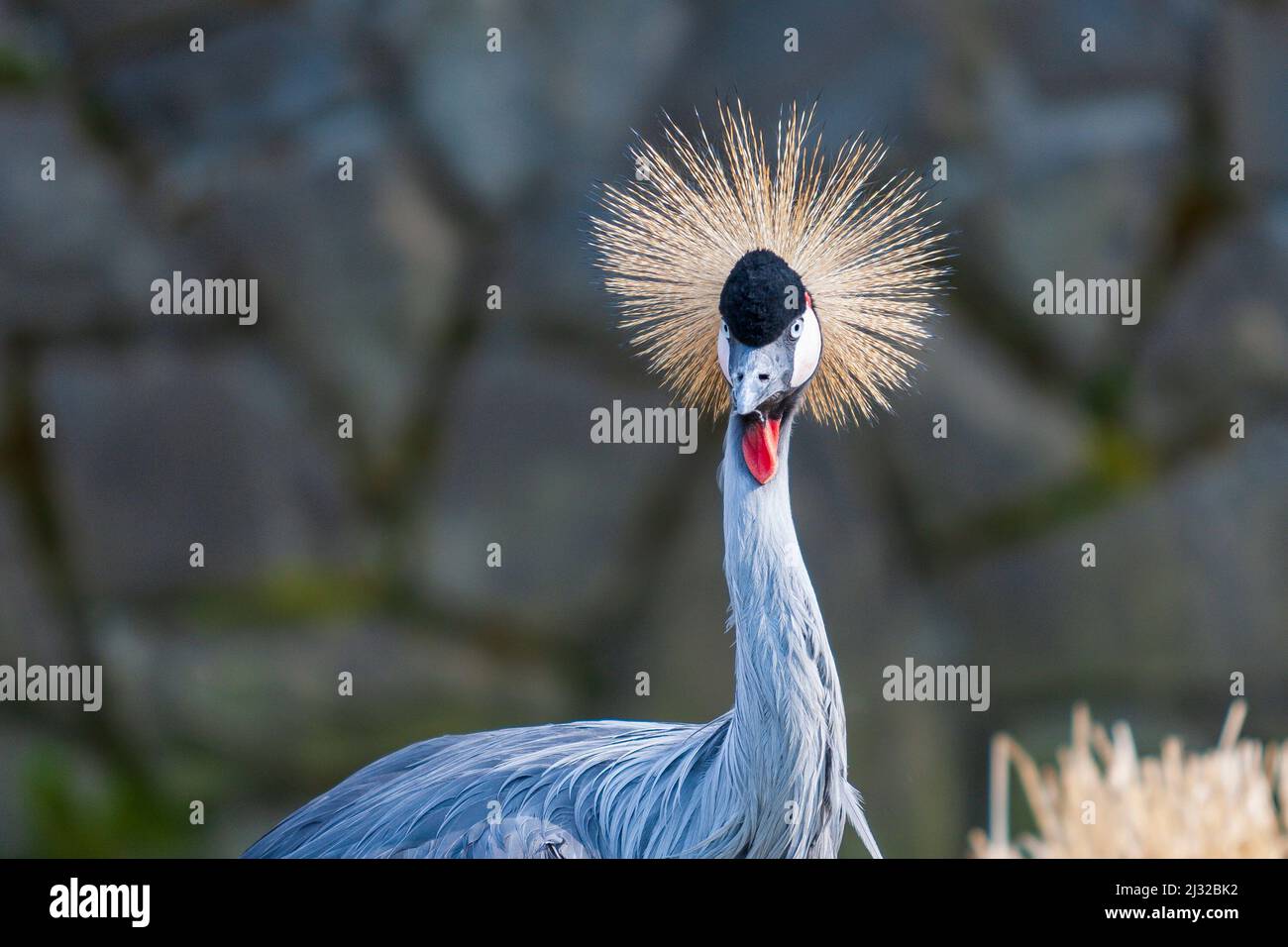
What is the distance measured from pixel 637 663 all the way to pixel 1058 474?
2.32 ft

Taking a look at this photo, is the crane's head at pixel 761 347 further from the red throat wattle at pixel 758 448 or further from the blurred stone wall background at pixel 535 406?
the blurred stone wall background at pixel 535 406

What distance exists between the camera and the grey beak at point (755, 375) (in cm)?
115

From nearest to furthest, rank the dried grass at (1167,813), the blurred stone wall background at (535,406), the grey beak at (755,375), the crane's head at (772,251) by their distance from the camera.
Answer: the dried grass at (1167,813) → the grey beak at (755,375) → the crane's head at (772,251) → the blurred stone wall background at (535,406)

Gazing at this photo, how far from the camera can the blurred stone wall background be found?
2094mm

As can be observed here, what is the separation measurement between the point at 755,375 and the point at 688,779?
402 millimetres

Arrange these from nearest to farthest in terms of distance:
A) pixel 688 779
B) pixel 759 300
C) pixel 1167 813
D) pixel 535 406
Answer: pixel 1167 813 → pixel 759 300 → pixel 688 779 → pixel 535 406

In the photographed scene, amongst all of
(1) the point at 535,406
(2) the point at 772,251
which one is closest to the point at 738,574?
(2) the point at 772,251

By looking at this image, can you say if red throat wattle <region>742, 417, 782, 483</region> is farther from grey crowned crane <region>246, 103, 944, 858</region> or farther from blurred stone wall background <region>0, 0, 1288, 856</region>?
blurred stone wall background <region>0, 0, 1288, 856</region>

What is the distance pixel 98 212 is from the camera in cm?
214

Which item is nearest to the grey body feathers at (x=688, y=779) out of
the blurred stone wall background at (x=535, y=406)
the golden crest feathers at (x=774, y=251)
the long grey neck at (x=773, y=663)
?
the long grey neck at (x=773, y=663)

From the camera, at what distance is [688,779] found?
4.32 ft

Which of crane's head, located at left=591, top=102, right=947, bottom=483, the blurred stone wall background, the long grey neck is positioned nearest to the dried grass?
the long grey neck

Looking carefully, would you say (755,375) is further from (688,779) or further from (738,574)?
(688,779)

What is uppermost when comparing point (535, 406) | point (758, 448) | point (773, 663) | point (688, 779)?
point (535, 406)
